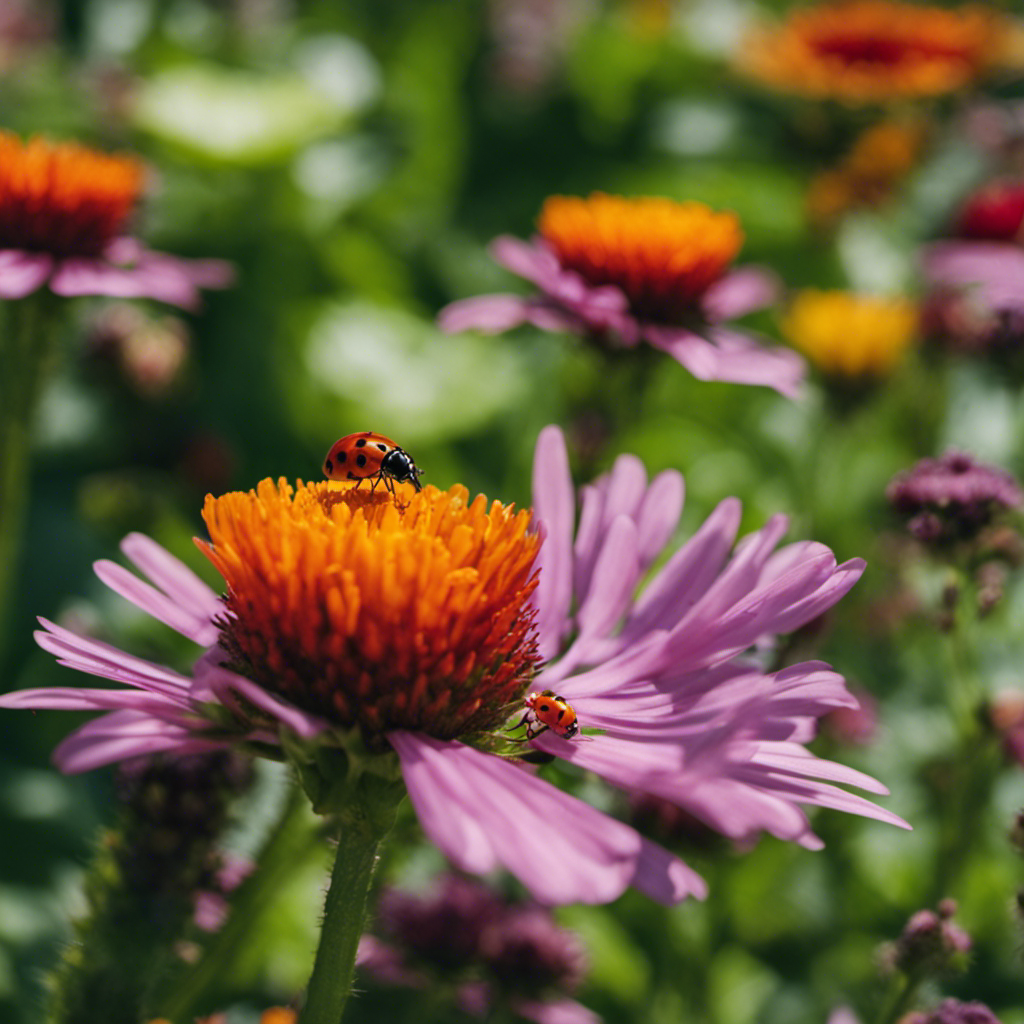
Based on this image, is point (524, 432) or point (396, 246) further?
point (396, 246)

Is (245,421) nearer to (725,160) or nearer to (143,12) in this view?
(725,160)

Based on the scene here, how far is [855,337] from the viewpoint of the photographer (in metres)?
1.24

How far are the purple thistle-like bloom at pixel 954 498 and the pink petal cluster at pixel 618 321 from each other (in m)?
0.10

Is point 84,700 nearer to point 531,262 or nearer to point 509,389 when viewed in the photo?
point 531,262

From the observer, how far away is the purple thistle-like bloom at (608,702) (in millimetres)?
374

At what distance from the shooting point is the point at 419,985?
33.9 inches

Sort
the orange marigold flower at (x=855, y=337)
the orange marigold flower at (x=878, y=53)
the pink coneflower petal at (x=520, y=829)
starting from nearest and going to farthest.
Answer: the pink coneflower petal at (x=520, y=829)
the orange marigold flower at (x=855, y=337)
the orange marigold flower at (x=878, y=53)


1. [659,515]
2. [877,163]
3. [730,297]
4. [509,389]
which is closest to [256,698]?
[659,515]

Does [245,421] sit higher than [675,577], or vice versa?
[675,577]

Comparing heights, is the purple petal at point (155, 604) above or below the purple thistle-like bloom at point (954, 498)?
below

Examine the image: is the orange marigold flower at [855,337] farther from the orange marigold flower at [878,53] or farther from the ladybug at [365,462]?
the ladybug at [365,462]

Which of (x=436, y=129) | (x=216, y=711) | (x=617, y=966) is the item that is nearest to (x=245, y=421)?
(x=436, y=129)

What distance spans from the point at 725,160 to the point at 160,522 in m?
1.20

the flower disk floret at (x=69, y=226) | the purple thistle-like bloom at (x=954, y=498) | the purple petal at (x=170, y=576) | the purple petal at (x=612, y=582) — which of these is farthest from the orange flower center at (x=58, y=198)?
the purple thistle-like bloom at (x=954, y=498)
